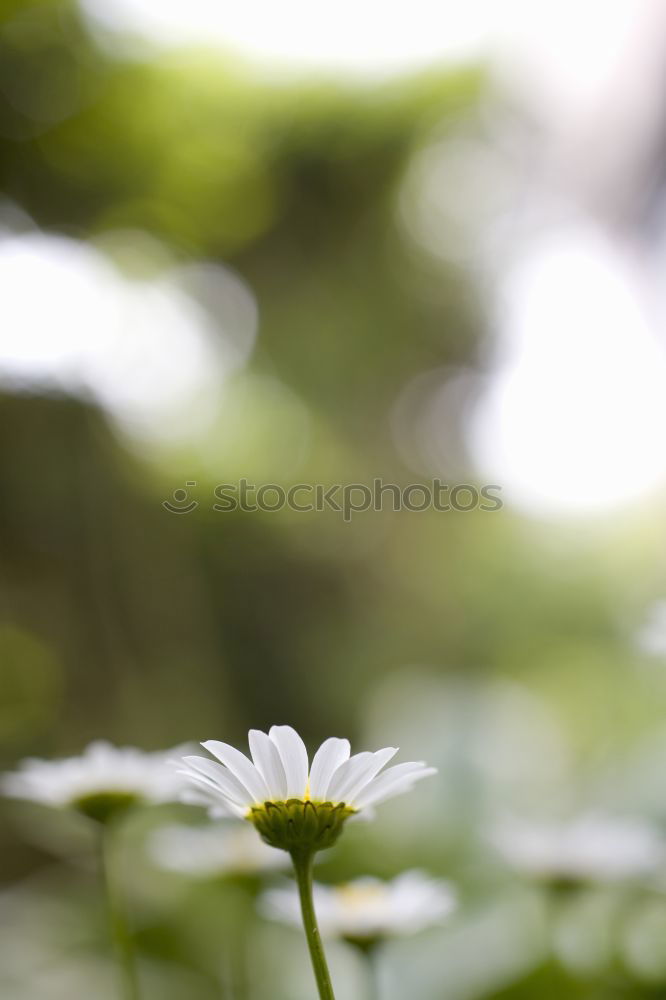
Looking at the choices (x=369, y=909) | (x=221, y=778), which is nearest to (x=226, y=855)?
(x=369, y=909)

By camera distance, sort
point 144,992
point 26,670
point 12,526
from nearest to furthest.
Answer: point 144,992 < point 26,670 < point 12,526

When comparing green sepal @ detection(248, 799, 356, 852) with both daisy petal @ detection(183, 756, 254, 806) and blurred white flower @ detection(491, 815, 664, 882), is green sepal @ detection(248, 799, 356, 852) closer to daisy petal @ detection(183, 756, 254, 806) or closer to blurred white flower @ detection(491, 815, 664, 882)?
daisy petal @ detection(183, 756, 254, 806)

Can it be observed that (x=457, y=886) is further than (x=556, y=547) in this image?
No

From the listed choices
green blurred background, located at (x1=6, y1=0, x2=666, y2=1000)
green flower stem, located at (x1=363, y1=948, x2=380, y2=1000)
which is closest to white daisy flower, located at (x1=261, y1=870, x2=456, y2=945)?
green flower stem, located at (x1=363, y1=948, x2=380, y2=1000)

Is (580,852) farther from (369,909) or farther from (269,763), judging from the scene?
(269,763)

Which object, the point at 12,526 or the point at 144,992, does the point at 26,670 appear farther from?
the point at 144,992

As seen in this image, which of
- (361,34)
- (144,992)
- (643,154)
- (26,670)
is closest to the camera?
(144,992)

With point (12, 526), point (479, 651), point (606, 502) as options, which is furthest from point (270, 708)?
point (606, 502)
